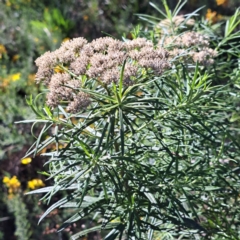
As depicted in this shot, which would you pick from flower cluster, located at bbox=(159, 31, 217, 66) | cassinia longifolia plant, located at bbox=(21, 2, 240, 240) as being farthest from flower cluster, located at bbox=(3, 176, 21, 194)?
flower cluster, located at bbox=(159, 31, 217, 66)

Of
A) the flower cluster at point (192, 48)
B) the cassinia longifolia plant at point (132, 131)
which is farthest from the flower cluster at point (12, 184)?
the flower cluster at point (192, 48)

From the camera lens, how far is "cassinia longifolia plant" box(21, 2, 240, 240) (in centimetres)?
145

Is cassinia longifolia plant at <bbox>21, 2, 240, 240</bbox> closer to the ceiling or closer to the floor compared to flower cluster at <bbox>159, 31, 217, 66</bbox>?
closer to the floor

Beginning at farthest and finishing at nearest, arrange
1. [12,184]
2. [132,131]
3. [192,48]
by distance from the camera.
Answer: [12,184]
[192,48]
[132,131]

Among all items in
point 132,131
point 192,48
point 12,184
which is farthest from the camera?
point 12,184

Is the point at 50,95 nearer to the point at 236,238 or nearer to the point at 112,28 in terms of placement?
the point at 236,238

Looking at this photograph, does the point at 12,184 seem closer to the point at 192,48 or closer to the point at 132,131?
the point at 192,48

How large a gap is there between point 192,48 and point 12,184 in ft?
6.21

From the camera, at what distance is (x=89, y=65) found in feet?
5.05

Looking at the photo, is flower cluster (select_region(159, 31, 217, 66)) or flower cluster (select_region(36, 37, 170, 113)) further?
flower cluster (select_region(159, 31, 217, 66))

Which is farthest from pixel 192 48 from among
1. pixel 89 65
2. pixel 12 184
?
pixel 12 184

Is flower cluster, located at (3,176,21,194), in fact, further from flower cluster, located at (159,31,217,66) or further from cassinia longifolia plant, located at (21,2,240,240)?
flower cluster, located at (159,31,217,66)

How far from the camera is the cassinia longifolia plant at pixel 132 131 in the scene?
1.45 metres

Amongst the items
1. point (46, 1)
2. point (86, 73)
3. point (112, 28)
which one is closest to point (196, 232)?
point (86, 73)
